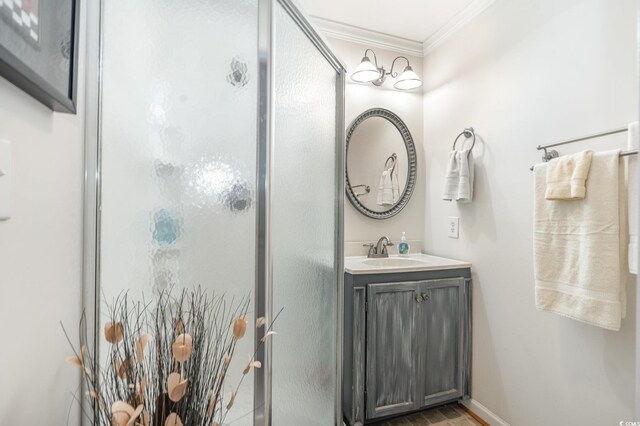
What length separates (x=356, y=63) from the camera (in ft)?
7.25

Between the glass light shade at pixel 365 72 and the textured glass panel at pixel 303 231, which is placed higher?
the glass light shade at pixel 365 72

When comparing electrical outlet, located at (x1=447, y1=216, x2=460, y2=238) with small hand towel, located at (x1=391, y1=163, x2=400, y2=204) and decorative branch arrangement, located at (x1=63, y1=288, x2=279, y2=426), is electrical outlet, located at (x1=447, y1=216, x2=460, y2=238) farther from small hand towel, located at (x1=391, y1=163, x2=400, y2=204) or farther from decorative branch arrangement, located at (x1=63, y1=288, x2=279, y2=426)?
decorative branch arrangement, located at (x1=63, y1=288, x2=279, y2=426)

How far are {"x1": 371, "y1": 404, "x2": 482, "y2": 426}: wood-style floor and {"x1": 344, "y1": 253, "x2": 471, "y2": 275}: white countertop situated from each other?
2.89ft

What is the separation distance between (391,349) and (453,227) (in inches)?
35.8

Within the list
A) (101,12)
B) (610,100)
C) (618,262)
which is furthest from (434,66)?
(101,12)

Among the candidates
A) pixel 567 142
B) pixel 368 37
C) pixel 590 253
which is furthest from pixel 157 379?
pixel 368 37

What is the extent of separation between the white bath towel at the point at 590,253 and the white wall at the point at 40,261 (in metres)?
1.69

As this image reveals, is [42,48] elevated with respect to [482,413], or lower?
elevated

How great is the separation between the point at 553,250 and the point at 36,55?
1.80 m

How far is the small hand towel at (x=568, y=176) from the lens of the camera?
1219mm

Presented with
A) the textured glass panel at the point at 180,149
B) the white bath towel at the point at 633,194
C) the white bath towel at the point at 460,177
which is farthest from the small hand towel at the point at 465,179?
the textured glass panel at the point at 180,149

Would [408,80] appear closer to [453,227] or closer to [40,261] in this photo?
[453,227]

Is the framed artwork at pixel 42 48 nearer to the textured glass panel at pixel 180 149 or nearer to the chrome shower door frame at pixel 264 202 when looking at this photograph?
the textured glass panel at pixel 180 149

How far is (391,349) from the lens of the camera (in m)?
1.71
